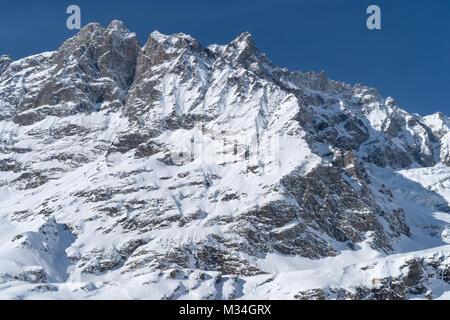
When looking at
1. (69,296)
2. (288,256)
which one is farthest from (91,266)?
(288,256)

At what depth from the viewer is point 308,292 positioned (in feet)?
516
